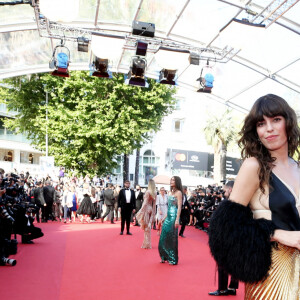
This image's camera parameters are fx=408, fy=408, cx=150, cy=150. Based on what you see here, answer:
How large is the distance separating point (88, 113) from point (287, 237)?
877 inches

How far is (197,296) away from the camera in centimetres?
600

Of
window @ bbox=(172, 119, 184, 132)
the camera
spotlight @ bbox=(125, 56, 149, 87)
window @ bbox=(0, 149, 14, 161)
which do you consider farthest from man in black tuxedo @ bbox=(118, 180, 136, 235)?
window @ bbox=(172, 119, 184, 132)

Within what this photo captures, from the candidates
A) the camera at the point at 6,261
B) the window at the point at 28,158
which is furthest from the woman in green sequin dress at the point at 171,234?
the window at the point at 28,158

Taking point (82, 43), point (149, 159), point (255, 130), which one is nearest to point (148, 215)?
point (82, 43)

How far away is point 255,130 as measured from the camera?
209 cm

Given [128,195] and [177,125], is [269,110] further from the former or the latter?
[177,125]

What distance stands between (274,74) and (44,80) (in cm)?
1554

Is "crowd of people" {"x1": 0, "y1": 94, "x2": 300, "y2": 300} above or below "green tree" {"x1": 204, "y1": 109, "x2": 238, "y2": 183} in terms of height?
below

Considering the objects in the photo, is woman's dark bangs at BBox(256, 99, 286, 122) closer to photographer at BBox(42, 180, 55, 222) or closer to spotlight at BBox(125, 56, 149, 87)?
spotlight at BBox(125, 56, 149, 87)

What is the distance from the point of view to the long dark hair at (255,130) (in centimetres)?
192

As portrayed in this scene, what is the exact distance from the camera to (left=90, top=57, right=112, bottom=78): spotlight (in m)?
12.7

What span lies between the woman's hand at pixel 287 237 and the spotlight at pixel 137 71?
37.8 ft

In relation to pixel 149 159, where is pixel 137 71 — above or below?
above

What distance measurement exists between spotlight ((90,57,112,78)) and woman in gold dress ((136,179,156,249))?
12.5 ft
